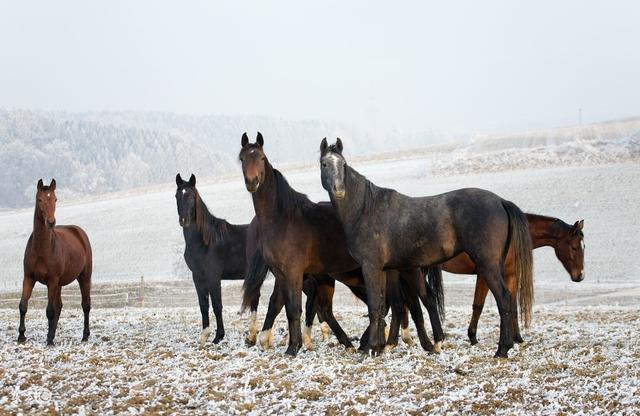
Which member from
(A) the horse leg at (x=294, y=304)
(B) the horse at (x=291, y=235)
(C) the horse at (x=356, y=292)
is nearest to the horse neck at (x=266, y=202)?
(B) the horse at (x=291, y=235)

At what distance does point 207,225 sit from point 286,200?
2.59 meters

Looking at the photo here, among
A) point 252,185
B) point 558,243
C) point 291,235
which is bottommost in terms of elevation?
point 558,243

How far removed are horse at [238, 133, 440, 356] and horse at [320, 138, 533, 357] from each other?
60 centimetres

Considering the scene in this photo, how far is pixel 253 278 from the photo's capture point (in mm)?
11008

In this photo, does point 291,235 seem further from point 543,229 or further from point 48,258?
point 543,229

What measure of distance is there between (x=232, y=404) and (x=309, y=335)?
366cm

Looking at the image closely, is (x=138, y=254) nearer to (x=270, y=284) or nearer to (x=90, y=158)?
(x=270, y=284)

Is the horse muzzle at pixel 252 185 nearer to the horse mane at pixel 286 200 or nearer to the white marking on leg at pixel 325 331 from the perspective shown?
the horse mane at pixel 286 200

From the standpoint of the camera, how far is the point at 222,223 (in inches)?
479

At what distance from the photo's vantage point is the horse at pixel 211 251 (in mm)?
11289

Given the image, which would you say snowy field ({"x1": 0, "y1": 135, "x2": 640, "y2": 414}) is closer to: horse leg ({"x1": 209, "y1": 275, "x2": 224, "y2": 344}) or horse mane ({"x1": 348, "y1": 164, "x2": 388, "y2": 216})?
horse leg ({"x1": 209, "y1": 275, "x2": 224, "y2": 344})

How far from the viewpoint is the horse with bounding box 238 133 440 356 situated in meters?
9.37

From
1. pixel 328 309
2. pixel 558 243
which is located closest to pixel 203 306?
pixel 328 309

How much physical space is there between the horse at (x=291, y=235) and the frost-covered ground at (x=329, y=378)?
89cm
